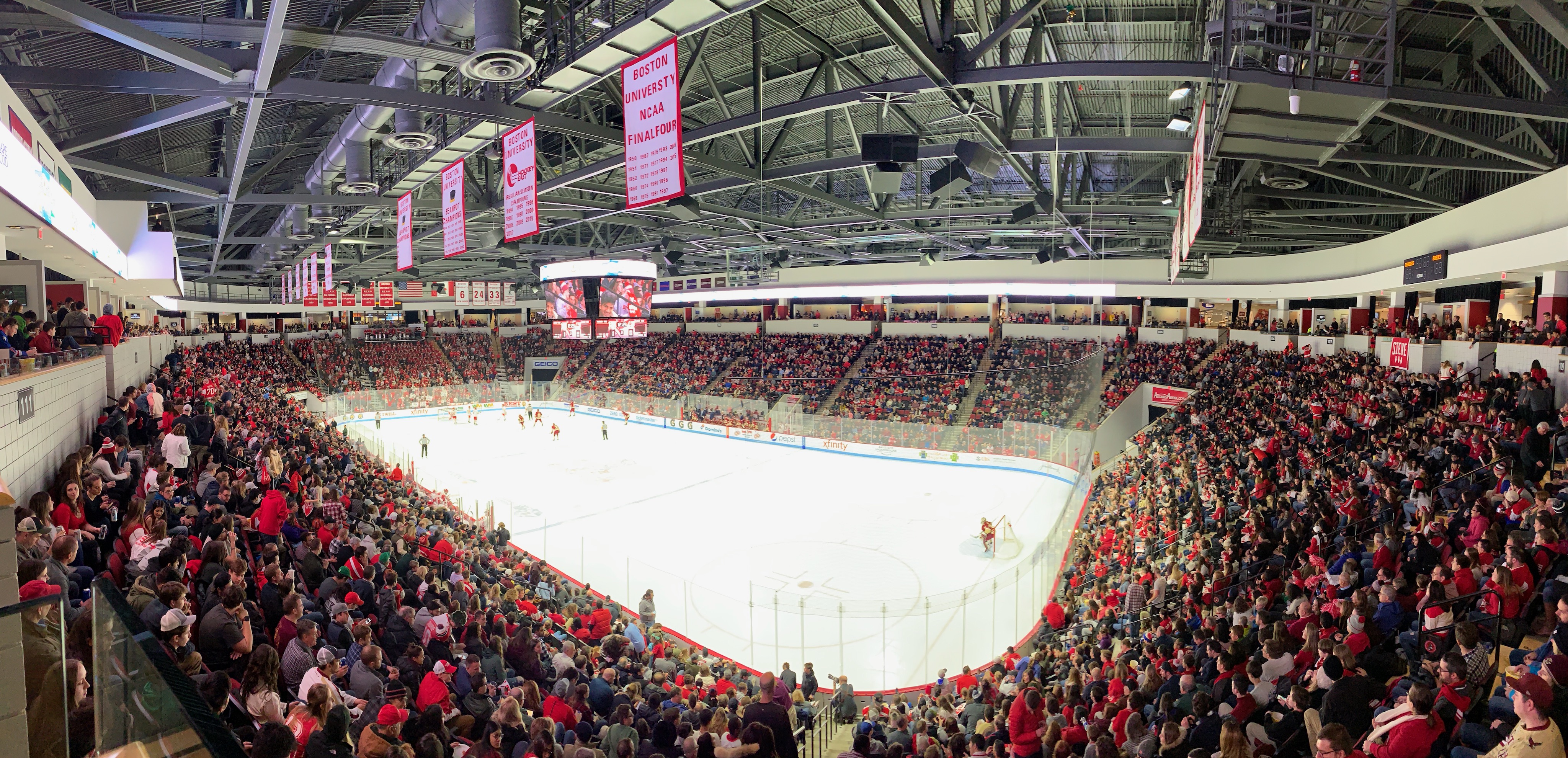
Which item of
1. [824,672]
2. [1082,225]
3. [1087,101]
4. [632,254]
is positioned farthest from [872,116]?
[632,254]

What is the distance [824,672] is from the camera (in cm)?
1108

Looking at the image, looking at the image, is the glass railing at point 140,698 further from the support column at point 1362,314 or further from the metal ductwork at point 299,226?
the support column at point 1362,314

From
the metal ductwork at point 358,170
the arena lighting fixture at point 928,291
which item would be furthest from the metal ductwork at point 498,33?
the arena lighting fixture at point 928,291

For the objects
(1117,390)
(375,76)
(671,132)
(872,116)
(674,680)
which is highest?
(872,116)

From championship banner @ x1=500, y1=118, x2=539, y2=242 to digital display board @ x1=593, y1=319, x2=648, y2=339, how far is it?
18.6 metres

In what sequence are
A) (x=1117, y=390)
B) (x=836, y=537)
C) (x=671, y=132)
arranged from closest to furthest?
(x=671, y=132), (x=836, y=537), (x=1117, y=390)

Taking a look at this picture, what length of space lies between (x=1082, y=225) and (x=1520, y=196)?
9.20 meters

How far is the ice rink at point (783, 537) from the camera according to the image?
1150 centimetres

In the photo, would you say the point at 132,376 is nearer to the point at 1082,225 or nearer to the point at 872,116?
the point at 872,116

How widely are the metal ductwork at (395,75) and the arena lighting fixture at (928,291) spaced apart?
21892 millimetres

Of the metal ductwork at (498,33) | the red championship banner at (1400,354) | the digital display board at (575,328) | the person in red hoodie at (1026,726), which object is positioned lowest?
the person in red hoodie at (1026,726)

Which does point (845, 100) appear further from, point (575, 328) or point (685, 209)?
point (575, 328)

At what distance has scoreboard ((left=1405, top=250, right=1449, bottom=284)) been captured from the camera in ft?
49.4

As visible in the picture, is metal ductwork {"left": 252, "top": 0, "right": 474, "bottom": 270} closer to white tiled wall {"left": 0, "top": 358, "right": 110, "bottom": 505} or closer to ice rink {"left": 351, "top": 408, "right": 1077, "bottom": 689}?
white tiled wall {"left": 0, "top": 358, "right": 110, "bottom": 505}
